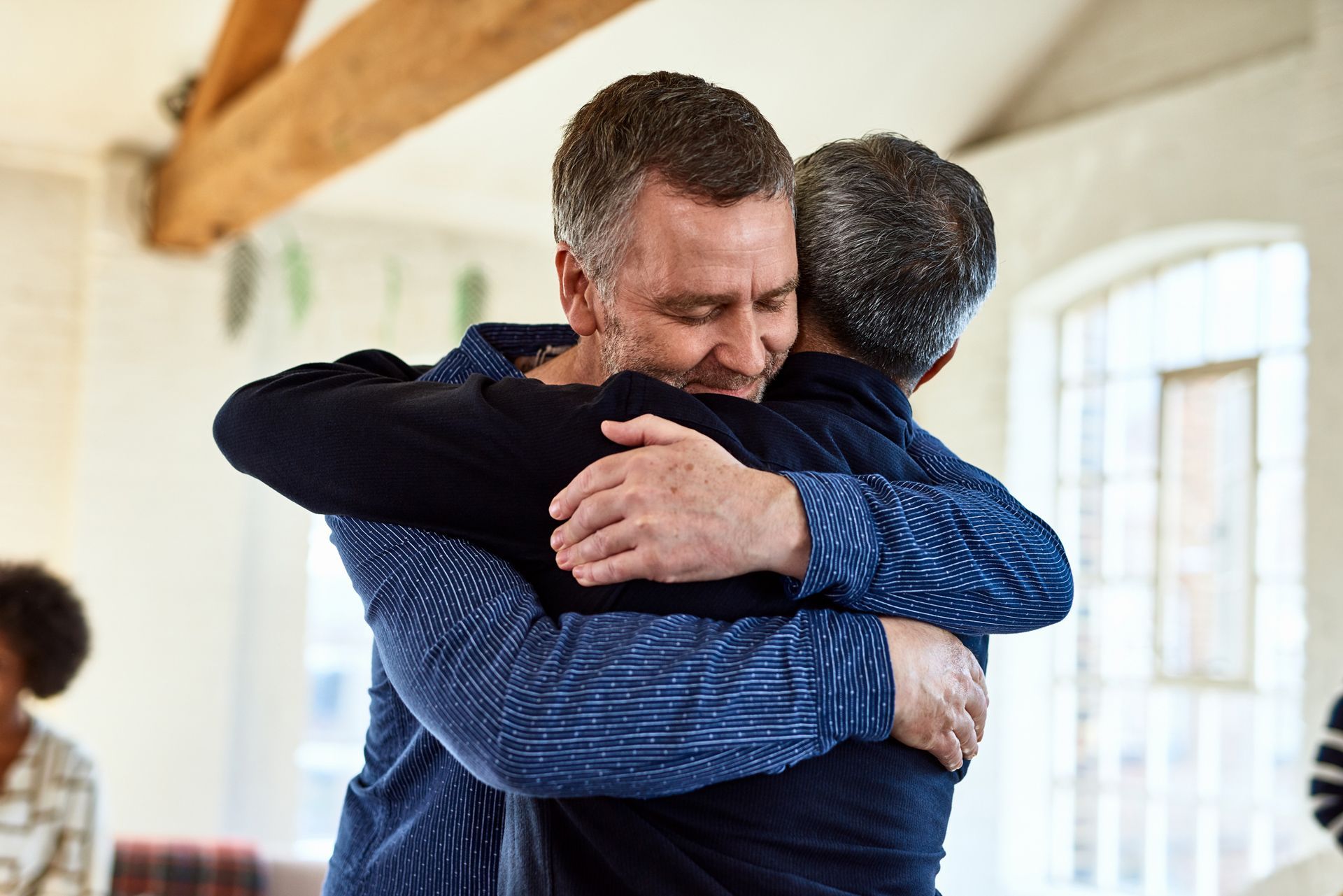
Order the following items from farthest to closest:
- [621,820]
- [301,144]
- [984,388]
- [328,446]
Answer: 1. [984,388]
2. [301,144]
3. [328,446]
4. [621,820]

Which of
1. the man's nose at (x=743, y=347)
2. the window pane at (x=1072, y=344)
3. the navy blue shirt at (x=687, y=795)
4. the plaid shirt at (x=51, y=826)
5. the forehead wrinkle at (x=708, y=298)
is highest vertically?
the window pane at (x=1072, y=344)

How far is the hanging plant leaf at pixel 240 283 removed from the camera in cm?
684

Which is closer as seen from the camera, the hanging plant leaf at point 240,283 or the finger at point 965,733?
the finger at point 965,733

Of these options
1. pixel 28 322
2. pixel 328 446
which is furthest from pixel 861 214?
pixel 28 322

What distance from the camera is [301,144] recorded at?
5.22m

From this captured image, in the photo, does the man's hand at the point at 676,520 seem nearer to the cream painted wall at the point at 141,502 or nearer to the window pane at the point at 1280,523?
the window pane at the point at 1280,523

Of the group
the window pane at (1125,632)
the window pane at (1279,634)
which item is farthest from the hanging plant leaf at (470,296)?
the window pane at (1279,634)

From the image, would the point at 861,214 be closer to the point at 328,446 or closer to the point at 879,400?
the point at 879,400

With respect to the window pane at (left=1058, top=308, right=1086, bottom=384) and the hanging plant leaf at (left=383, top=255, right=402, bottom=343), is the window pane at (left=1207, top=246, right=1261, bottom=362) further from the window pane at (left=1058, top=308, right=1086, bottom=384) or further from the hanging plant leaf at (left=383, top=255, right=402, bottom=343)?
the hanging plant leaf at (left=383, top=255, right=402, bottom=343)

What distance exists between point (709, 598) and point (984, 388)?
584 cm

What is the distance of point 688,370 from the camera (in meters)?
1.29

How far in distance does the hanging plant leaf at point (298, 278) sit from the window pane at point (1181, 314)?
4.03 meters

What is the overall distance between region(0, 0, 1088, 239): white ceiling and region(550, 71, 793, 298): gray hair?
14.9 ft

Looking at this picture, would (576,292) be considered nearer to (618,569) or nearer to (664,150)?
(664,150)
